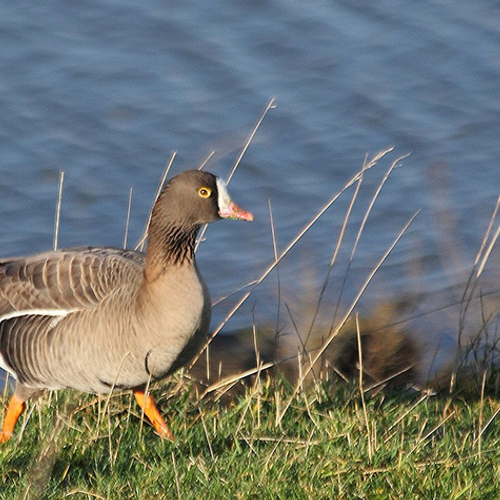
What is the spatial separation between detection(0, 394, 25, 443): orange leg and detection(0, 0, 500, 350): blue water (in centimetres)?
273

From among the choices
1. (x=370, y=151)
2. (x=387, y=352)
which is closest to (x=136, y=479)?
(x=387, y=352)

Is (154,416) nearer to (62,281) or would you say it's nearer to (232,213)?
(62,281)

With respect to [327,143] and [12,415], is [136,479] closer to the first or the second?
[12,415]

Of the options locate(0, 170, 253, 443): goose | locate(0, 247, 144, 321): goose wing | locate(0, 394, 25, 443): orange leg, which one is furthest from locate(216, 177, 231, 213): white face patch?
locate(0, 394, 25, 443): orange leg

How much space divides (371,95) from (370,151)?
2.66 ft

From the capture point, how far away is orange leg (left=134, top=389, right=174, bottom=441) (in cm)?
546

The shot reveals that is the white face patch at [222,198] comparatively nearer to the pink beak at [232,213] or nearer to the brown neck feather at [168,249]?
the pink beak at [232,213]

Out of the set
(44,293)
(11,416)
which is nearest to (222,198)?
(44,293)

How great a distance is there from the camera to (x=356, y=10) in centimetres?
1150

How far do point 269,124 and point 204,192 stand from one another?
4.64 meters

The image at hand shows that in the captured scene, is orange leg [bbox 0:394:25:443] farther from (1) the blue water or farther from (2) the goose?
(1) the blue water

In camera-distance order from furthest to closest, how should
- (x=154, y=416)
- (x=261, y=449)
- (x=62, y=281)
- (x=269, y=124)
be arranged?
(x=269, y=124) → (x=62, y=281) → (x=154, y=416) → (x=261, y=449)

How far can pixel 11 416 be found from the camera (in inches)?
226

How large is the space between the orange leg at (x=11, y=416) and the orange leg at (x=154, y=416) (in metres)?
0.61
